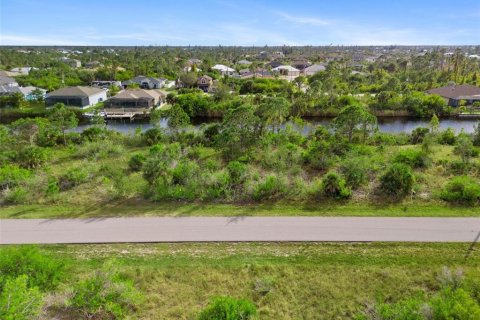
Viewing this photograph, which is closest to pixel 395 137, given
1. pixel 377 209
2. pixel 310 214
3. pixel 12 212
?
pixel 377 209

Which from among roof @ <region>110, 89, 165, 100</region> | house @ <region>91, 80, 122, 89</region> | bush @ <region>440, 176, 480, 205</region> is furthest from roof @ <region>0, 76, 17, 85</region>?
bush @ <region>440, 176, 480, 205</region>

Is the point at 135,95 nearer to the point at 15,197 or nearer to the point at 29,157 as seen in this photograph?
the point at 29,157

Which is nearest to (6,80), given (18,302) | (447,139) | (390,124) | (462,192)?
(390,124)

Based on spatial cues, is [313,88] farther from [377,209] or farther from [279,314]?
[279,314]

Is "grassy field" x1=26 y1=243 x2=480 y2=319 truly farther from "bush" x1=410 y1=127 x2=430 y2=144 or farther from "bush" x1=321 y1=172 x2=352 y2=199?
"bush" x1=410 y1=127 x2=430 y2=144

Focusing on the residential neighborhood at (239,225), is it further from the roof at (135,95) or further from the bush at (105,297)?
the roof at (135,95)

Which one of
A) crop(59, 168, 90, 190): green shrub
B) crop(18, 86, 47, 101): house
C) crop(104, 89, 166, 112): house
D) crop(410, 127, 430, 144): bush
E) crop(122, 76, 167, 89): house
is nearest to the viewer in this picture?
crop(59, 168, 90, 190): green shrub
